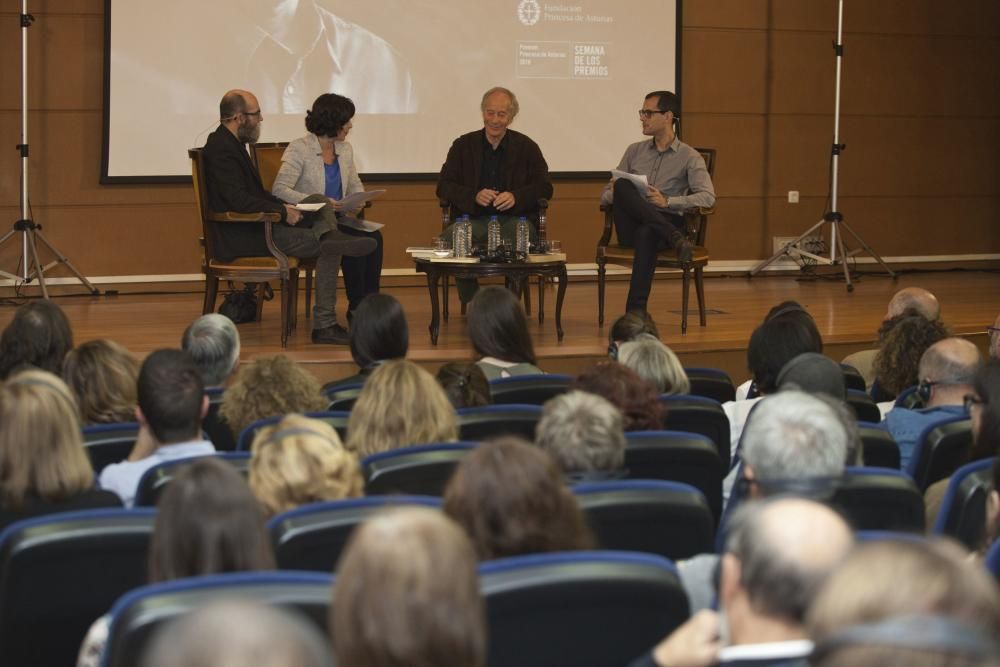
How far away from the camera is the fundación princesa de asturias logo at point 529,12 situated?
8742mm

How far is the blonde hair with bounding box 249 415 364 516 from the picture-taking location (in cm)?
224

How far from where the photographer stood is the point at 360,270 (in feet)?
21.0

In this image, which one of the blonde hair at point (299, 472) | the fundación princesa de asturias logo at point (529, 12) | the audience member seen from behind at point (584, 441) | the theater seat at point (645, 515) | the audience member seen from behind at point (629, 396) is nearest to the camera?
the theater seat at point (645, 515)

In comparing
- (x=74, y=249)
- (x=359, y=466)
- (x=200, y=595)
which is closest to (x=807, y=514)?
(x=200, y=595)

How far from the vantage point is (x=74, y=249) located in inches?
320

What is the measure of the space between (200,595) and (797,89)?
8.60m

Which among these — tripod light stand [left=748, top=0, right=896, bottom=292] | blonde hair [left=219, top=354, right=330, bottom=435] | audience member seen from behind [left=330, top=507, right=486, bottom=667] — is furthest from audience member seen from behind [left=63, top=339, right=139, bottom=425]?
tripod light stand [left=748, top=0, right=896, bottom=292]

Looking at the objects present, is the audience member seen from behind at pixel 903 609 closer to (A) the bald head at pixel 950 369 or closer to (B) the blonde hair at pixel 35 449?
(B) the blonde hair at pixel 35 449

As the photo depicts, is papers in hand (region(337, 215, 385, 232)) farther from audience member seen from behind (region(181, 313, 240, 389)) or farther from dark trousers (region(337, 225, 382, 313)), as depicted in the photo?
audience member seen from behind (region(181, 313, 240, 389))

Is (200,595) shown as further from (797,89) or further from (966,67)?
(966,67)

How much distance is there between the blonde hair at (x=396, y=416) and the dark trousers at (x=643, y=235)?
12.1 feet

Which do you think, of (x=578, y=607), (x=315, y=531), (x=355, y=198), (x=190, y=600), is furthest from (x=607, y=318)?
(x=190, y=600)

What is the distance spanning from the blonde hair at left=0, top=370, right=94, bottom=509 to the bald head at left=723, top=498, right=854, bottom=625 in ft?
4.52

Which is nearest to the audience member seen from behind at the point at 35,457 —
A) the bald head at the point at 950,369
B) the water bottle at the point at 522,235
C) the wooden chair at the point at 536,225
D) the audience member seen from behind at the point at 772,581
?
the audience member seen from behind at the point at 772,581
